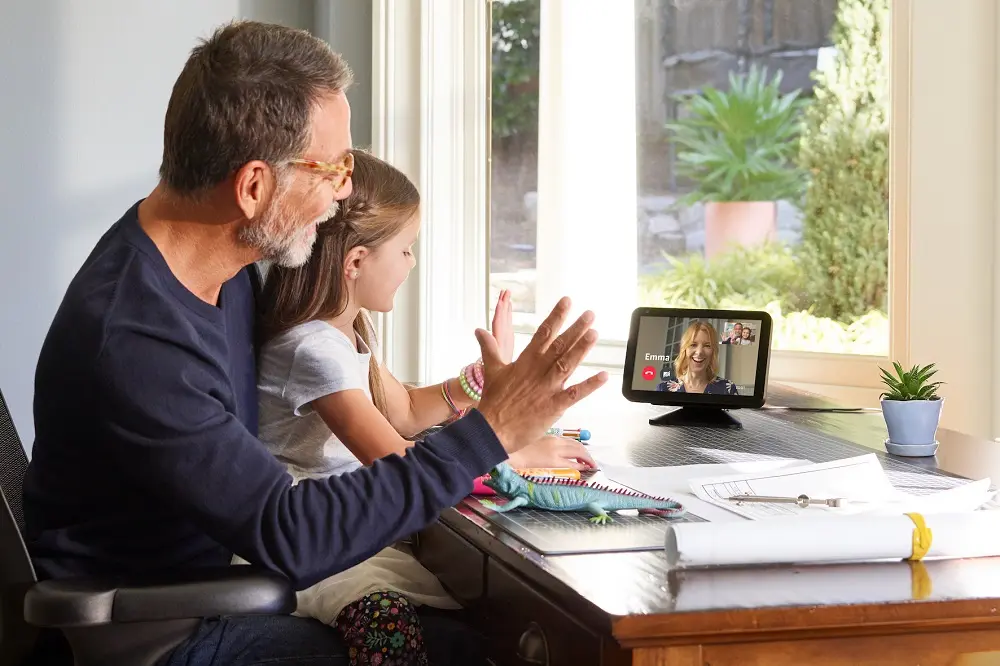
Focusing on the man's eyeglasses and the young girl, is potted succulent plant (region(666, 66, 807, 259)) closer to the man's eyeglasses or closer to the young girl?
the young girl

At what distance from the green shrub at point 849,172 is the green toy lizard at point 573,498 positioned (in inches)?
56.8

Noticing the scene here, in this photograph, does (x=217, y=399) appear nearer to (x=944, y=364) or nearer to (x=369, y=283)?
(x=369, y=283)

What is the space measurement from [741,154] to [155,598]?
213cm

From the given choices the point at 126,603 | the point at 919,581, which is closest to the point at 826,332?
the point at 919,581

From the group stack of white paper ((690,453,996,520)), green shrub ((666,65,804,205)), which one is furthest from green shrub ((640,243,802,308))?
stack of white paper ((690,453,996,520))

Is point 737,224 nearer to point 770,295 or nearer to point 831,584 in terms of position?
point 770,295

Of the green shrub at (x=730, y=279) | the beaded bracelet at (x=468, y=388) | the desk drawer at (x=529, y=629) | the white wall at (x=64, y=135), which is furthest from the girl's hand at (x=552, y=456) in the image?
the white wall at (x=64, y=135)

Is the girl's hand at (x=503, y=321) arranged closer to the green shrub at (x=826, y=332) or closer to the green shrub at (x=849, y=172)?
the green shrub at (x=826, y=332)

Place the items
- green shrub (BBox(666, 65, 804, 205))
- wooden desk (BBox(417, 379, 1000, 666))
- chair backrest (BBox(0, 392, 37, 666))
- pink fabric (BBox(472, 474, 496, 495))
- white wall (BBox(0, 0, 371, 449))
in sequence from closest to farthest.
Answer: wooden desk (BBox(417, 379, 1000, 666)) → chair backrest (BBox(0, 392, 37, 666)) → pink fabric (BBox(472, 474, 496, 495)) → white wall (BBox(0, 0, 371, 449)) → green shrub (BBox(666, 65, 804, 205))

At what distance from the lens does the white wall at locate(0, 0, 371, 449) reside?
8.63 ft

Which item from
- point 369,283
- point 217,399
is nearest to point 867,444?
point 369,283

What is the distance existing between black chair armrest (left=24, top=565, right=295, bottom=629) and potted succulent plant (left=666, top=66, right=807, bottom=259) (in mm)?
1966

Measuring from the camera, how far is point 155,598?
43.2 inches

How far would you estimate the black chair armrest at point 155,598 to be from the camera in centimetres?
107
